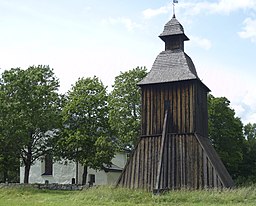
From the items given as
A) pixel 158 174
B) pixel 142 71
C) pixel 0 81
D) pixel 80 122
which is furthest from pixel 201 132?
pixel 0 81

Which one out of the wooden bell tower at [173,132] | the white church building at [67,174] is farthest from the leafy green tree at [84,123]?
the wooden bell tower at [173,132]

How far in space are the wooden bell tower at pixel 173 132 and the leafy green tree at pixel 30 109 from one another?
1150 centimetres

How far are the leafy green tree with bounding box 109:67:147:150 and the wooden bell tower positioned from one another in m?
6.40

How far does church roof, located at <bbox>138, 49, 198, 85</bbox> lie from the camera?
97.9ft

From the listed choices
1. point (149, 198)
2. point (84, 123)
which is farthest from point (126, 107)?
point (149, 198)

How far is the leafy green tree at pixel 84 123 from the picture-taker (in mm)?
40344

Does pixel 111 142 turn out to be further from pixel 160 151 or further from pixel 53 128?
pixel 160 151

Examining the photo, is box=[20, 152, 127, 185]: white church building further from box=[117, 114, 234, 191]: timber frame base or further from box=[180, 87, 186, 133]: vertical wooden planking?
box=[180, 87, 186, 133]: vertical wooden planking

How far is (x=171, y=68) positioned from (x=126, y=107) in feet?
25.4

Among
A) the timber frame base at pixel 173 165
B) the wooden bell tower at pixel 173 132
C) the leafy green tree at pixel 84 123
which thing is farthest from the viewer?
the leafy green tree at pixel 84 123

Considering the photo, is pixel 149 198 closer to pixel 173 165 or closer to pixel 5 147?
pixel 173 165

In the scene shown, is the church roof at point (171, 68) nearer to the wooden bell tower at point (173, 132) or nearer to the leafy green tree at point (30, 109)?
the wooden bell tower at point (173, 132)

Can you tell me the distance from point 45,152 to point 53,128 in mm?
2656

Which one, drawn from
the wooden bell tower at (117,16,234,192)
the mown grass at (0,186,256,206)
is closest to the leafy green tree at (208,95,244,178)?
the wooden bell tower at (117,16,234,192)
